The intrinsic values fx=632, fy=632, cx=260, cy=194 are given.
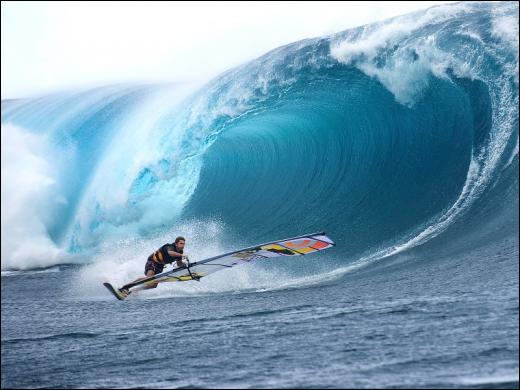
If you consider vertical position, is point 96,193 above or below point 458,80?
below

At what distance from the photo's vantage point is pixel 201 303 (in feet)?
21.0

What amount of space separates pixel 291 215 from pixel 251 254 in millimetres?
1896

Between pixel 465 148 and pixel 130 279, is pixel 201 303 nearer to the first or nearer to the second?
pixel 130 279

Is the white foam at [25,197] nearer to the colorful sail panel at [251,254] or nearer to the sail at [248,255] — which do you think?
the sail at [248,255]

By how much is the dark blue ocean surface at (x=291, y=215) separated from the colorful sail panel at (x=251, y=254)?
23cm

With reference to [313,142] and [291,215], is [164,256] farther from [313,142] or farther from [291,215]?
[313,142]

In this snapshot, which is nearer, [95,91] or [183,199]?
[183,199]

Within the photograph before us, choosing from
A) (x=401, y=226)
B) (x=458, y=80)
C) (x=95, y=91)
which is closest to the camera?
(x=401, y=226)

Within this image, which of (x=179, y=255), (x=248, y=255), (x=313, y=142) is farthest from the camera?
(x=313, y=142)

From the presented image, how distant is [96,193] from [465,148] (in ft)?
15.0

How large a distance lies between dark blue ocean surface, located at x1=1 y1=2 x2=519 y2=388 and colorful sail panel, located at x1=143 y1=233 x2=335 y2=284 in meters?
0.23

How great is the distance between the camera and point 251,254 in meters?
6.88

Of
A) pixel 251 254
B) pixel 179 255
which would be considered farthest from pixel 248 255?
pixel 179 255

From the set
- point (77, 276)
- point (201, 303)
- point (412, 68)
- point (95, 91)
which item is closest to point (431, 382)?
point (201, 303)
